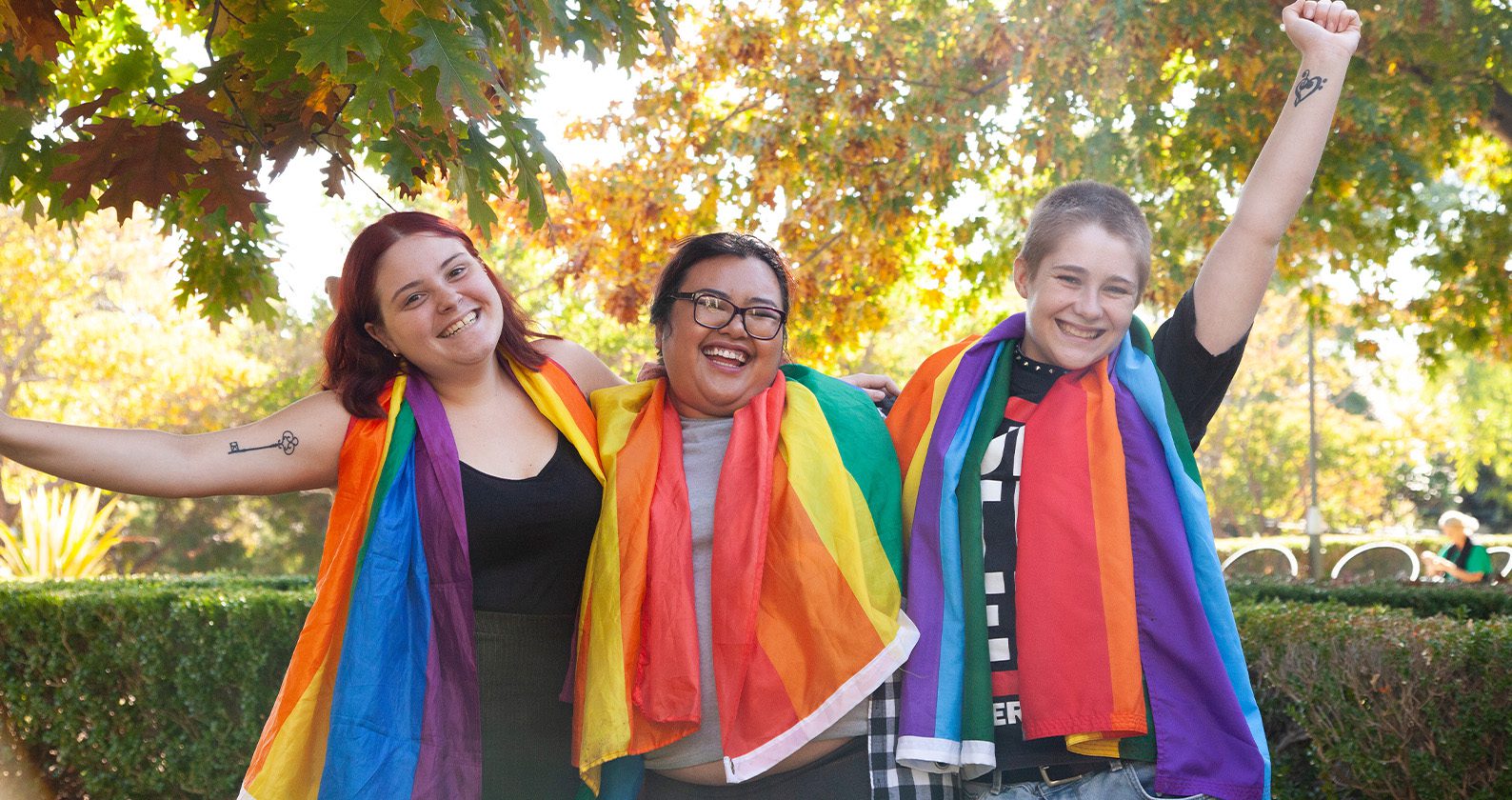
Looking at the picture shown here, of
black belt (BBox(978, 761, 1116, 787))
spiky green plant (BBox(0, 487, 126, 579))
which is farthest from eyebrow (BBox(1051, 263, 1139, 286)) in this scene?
spiky green plant (BBox(0, 487, 126, 579))

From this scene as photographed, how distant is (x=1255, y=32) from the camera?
7066 millimetres

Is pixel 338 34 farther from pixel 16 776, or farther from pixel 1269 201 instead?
pixel 16 776

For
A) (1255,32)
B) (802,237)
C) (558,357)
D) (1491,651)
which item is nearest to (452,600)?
(558,357)

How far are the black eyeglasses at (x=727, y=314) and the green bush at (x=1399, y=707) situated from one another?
3.03m

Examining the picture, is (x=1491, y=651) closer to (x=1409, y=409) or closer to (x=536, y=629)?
(x=536, y=629)

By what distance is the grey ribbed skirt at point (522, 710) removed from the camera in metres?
2.71

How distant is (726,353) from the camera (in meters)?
2.73

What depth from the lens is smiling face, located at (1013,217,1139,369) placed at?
247 cm

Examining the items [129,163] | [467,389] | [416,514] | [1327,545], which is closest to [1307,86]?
[467,389]

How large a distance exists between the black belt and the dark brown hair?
93cm

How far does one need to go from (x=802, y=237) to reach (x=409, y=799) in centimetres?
700

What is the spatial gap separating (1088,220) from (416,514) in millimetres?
1531

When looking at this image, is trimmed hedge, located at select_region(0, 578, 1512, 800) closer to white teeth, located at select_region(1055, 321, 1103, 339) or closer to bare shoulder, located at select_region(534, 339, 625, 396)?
white teeth, located at select_region(1055, 321, 1103, 339)

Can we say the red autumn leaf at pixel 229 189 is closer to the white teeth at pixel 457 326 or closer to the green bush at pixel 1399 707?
the white teeth at pixel 457 326
